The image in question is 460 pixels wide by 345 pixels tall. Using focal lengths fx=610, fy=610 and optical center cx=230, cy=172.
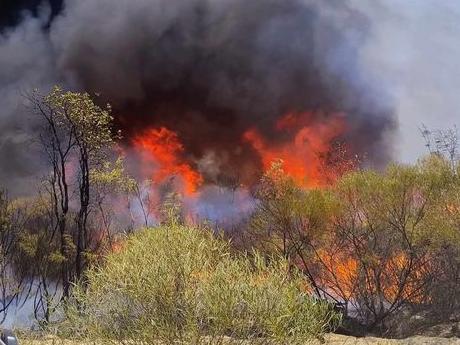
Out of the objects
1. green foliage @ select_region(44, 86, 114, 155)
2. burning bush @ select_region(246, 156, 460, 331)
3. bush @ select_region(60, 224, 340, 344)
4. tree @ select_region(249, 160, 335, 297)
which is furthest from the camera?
green foliage @ select_region(44, 86, 114, 155)

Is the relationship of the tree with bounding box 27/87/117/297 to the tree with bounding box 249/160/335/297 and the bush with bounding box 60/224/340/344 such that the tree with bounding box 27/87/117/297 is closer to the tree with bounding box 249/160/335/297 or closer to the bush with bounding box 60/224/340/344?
the tree with bounding box 249/160/335/297

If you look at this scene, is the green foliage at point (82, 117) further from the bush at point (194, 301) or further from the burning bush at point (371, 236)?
the bush at point (194, 301)

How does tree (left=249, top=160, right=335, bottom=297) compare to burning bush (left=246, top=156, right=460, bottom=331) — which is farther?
tree (left=249, top=160, right=335, bottom=297)

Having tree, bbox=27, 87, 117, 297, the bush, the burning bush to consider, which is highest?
tree, bbox=27, 87, 117, 297

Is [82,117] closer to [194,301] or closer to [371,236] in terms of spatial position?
[371,236]

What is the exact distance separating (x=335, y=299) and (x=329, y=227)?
13.5 ft

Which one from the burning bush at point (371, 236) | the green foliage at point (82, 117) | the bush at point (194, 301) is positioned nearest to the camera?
the bush at point (194, 301)

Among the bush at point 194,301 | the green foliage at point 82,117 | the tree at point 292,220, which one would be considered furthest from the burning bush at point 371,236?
the bush at point 194,301

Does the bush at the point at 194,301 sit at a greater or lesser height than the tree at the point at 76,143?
lesser

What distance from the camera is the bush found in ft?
47.7

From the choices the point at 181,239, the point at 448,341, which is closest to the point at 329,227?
the point at 448,341

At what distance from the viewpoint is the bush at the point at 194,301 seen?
14547 millimetres

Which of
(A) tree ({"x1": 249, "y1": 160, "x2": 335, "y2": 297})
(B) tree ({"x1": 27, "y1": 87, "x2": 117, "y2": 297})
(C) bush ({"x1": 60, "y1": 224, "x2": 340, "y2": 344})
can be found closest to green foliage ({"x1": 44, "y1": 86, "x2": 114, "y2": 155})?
(B) tree ({"x1": 27, "y1": 87, "x2": 117, "y2": 297})

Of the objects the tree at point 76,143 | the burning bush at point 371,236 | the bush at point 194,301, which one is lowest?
the bush at point 194,301
